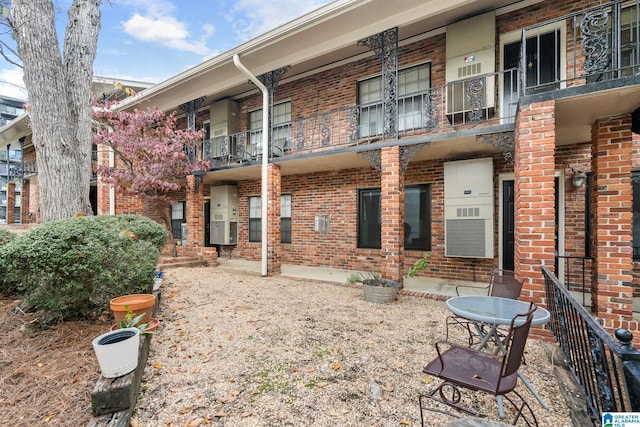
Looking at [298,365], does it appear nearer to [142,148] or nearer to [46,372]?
[46,372]

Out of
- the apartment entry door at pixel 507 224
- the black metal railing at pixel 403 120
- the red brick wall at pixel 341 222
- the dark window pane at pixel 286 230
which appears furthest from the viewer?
the dark window pane at pixel 286 230

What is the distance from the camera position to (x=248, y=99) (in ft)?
31.7

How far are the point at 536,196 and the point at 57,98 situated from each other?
7.30 meters

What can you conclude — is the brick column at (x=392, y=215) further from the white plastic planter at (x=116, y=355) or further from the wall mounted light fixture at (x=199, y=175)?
the wall mounted light fixture at (x=199, y=175)

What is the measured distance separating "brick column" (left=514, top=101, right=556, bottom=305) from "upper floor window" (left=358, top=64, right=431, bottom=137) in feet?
10.3

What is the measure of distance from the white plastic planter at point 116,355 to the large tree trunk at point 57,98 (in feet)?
12.0

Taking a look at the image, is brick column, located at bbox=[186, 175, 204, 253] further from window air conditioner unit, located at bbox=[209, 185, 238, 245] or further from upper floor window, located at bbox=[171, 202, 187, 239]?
upper floor window, located at bbox=[171, 202, 187, 239]

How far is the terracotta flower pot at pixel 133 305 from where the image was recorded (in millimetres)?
3062

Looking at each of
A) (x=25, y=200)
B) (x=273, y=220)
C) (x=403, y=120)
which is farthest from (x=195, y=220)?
(x=25, y=200)

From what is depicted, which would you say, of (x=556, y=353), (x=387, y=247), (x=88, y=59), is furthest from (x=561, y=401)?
(x=88, y=59)

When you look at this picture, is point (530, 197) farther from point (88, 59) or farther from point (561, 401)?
point (88, 59)

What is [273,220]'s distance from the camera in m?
7.50

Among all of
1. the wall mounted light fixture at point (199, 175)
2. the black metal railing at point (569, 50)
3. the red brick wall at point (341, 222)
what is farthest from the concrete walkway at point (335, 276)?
the black metal railing at point (569, 50)

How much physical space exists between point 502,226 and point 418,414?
5246 millimetres
